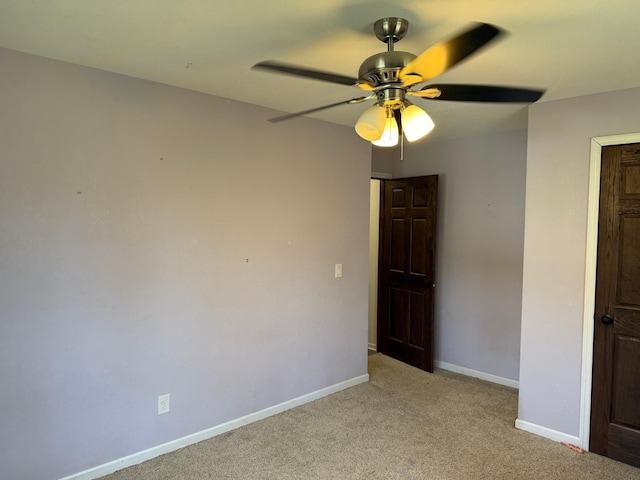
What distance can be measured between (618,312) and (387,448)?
1751mm

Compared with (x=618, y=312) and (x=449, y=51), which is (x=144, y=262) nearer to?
(x=449, y=51)

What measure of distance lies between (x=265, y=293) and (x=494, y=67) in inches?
84.8

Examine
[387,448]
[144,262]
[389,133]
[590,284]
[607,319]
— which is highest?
[389,133]

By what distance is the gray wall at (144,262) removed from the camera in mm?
2178

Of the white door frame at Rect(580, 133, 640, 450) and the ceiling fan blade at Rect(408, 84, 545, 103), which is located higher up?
the ceiling fan blade at Rect(408, 84, 545, 103)

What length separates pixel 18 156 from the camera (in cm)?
213

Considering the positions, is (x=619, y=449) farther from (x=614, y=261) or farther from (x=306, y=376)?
(x=306, y=376)

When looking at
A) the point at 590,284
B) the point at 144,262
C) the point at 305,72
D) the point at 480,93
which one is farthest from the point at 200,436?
the point at 590,284

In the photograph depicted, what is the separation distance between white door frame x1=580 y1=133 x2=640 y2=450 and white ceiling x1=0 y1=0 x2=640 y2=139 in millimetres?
435

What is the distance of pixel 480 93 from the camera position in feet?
5.73

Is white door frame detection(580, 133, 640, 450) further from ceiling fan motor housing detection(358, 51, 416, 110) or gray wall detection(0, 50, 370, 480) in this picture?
gray wall detection(0, 50, 370, 480)

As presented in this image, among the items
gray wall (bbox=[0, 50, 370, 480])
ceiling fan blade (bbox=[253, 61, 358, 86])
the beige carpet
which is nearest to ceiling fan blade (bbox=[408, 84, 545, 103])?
ceiling fan blade (bbox=[253, 61, 358, 86])

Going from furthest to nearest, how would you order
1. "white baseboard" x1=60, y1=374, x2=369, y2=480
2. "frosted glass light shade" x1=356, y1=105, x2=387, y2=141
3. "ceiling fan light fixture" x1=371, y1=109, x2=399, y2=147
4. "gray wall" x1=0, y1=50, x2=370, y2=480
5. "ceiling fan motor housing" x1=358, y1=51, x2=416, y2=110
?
1. "white baseboard" x1=60, y1=374, x2=369, y2=480
2. "gray wall" x1=0, y1=50, x2=370, y2=480
3. "ceiling fan light fixture" x1=371, y1=109, x2=399, y2=147
4. "frosted glass light shade" x1=356, y1=105, x2=387, y2=141
5. "ceiling fan motor housing" x1=358, y1=51, x2=416, y2=110

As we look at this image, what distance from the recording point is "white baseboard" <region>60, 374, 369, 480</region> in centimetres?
242
